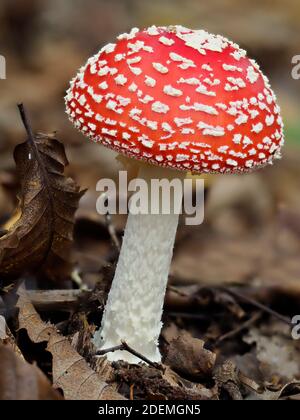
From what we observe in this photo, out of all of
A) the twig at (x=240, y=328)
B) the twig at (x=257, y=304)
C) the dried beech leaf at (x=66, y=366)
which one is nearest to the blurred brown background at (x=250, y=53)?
the twig at (x=257, y=304)

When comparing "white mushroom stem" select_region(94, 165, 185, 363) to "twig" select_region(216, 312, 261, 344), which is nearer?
"white mushroom stem" select_region(94, 165, 185, 363)

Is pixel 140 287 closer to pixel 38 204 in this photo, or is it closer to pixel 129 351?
pixel 129 351

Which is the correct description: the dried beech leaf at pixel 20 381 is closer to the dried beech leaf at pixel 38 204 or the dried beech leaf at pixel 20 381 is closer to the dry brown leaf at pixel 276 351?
the dried beech leaf at pixel 38 204

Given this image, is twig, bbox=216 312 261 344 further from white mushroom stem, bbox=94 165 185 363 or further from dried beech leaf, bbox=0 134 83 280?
dried beech leaf, bbox=0 134 83 280

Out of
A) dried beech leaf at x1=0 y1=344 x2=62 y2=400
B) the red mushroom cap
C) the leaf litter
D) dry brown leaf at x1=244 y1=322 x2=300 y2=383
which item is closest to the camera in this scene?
dried beech leaf at x1=0 y1=344 x2=62 y2=400

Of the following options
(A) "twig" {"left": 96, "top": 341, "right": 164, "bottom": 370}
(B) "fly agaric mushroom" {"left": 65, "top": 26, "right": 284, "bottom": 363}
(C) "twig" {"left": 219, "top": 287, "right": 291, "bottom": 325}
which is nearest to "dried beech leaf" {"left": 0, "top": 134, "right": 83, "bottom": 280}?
(B) "fly agaric mushroom" {"left": 65, "top": 26, "right": 284, "bottom": 363}

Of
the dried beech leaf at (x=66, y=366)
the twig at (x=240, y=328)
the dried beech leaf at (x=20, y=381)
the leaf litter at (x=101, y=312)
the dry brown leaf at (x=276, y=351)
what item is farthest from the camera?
the twig at (x=240, y=328)

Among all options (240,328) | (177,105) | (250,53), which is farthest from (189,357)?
(250,53)
